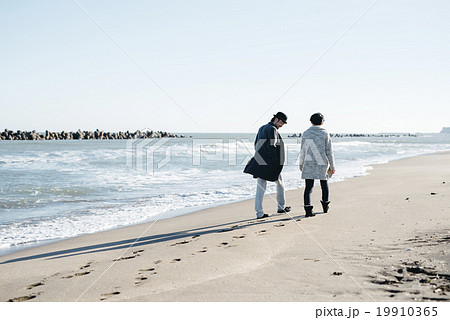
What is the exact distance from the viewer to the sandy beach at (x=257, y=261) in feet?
10.0

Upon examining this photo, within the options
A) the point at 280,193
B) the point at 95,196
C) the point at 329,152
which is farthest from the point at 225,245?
the point at 95,196

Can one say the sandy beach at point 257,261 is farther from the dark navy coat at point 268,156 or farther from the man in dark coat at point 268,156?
the dark navy coat at point 268,156

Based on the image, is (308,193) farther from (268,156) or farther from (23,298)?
(23,298)

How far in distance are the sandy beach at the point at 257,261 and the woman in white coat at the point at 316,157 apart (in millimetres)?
511

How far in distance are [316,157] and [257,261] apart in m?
2.99

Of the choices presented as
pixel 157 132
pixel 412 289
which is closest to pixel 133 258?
pixel 412 289

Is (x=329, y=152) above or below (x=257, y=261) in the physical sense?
above

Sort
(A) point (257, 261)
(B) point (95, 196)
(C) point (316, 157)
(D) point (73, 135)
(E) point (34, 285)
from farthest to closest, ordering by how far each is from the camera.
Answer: (D) point (73, 135), (B) point (95, 196), (C) point (316, 157), (A) point (257, 261), (E) point (34, 285)

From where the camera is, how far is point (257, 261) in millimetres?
3934

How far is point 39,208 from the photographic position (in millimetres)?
8781

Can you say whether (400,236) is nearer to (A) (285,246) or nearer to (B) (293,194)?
(A) (285,246)

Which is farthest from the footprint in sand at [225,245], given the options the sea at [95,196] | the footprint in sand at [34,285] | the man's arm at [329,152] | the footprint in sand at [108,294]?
the sea at [95,196]

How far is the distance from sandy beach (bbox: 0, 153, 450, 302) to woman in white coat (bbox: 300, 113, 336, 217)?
511 millimetres

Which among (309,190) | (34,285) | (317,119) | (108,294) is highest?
(317,119)
